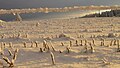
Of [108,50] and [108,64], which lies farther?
[108,50]

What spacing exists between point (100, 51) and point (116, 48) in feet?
1.48

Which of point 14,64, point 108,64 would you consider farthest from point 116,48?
point 14,64

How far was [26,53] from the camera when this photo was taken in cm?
705

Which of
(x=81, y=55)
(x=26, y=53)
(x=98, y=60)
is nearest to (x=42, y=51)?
(x=26, y=53)

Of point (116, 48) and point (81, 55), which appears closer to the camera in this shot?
point (81, 55)

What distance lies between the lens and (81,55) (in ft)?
21.8

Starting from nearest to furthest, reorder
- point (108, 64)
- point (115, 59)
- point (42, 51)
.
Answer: point (108, 64)
point (115, 59)
point (42, 51)

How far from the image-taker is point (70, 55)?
Answer: 6668 mm

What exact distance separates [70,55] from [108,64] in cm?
100

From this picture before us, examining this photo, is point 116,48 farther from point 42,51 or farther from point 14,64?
point 14,64

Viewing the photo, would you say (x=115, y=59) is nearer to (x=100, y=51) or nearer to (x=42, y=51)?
(x=100, y=51)

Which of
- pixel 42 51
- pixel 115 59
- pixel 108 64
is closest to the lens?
pixel 108 64

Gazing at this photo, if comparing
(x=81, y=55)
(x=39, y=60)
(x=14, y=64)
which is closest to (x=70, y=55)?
(x=81, y=55)

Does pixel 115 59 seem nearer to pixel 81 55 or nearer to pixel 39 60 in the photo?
pixel 81 55
